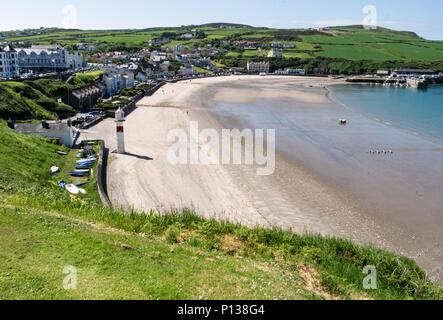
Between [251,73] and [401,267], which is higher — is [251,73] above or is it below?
above

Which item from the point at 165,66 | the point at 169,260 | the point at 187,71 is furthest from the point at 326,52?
the point at 169,260

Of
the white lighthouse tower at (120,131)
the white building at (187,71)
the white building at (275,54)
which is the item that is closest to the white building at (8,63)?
the white lighthouse tower at (120,131)

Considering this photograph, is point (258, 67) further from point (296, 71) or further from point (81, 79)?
point (81, 79)

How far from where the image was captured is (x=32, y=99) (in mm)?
43000

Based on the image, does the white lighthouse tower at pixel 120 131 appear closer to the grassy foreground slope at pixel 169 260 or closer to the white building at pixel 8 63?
the grassy foreground slope at pixel 169 260

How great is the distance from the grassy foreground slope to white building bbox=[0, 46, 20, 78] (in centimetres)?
5900

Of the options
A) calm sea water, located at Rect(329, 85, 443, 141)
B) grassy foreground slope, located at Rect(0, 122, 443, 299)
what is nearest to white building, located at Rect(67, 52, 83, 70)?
calm sea water, located at Rect(329, 85, 443, 141)

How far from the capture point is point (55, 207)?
12.0 meters

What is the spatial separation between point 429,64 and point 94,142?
137591mm
